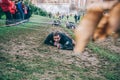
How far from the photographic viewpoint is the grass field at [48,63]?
6527 millimetres

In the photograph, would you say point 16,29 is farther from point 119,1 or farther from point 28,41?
point 119,1

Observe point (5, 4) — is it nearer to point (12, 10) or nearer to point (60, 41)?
point (12, 10)

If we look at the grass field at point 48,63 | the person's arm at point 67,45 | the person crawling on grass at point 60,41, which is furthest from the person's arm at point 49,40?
the person's arm at point 67,45

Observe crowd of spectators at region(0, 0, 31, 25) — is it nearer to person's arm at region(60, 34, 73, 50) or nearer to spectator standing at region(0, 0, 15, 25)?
spectator standing at region(0, 0, 15, 25)

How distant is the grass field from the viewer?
6527 millimetres

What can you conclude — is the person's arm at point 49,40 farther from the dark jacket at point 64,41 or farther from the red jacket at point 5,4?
the red jacket at point 5,4

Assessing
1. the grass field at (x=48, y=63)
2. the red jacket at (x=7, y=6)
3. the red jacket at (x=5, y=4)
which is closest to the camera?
the grass field at (x=48, y=63)

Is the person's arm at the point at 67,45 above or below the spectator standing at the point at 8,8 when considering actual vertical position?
below

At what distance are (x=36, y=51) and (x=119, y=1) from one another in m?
8.54

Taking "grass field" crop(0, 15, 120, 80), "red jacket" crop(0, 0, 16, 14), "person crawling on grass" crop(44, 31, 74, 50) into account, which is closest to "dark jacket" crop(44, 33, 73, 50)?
"person crawling on grass" crop(44, 31, 74, 50)

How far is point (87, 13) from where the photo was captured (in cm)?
41

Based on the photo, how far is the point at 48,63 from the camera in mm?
7641

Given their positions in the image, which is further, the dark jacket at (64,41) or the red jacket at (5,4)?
the dark jacket at (64,41)

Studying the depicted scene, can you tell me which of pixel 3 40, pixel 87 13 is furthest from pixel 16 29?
pixel 87 13
